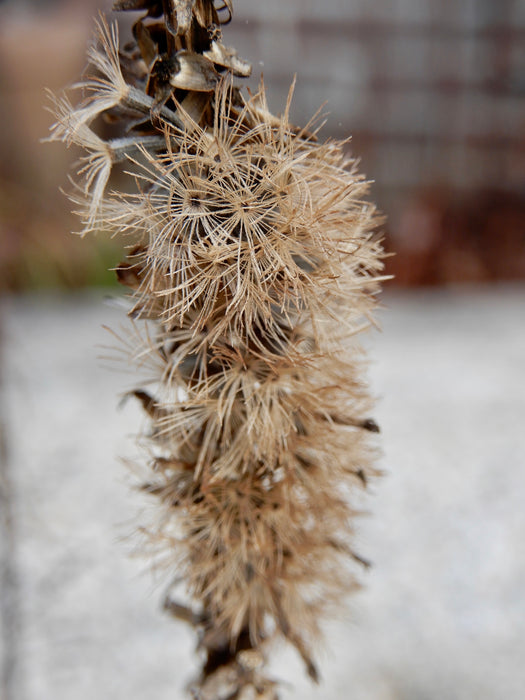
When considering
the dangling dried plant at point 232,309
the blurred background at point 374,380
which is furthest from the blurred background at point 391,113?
the dangling dried plant at point 232,309

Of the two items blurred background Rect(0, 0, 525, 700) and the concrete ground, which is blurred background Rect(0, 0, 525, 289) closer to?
blurred background Rect(0, 0, 525, 700)

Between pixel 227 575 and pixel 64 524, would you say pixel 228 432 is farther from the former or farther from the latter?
pixel 64 524

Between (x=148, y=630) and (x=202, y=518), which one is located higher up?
(x=202, y=518)

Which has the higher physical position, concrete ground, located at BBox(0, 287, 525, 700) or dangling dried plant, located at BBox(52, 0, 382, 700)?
dangling dried plant, located at BBox(52, 0, 382, 700)

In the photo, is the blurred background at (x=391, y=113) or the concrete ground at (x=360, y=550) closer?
the concrete ground at (x=360, y=550)

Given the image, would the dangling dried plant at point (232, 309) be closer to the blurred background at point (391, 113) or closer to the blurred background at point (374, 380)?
the blurred background at point (374, 380)

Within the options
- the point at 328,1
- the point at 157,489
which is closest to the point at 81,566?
the point at 157,489

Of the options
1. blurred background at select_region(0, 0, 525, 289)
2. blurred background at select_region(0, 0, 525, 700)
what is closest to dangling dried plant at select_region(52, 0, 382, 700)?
blurred background at select_region(0, 0, 525, 700)
